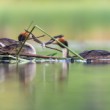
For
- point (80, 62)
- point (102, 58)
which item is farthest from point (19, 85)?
point (102, 58)

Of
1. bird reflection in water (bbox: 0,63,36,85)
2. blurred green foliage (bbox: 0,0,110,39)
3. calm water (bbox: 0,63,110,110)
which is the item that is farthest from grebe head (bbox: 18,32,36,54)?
calm water (bbox: 0,63,110,110)

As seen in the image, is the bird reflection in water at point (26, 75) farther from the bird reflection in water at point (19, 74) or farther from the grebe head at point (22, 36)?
the grebe head at point (22, 36)

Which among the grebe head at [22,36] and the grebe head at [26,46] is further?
the grebe head at [22,36]

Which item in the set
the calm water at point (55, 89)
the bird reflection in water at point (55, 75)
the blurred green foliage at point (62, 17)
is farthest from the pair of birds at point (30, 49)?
the bird reflection in water at point (55, 75)

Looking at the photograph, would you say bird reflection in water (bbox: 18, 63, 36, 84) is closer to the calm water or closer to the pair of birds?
the calm water

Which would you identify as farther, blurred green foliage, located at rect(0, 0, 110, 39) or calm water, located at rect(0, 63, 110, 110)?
blurred green foliage, located at rect(0, 0, 110, 39)
